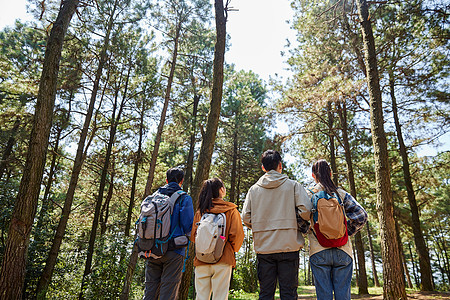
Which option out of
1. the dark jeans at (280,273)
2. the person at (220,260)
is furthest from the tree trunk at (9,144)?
the dark jeans at (280,273)

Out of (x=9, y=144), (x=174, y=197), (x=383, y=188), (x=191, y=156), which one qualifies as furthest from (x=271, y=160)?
(x=9, y=144)

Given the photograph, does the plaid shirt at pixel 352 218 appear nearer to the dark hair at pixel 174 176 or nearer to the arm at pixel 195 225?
the arm at pixel 195 225

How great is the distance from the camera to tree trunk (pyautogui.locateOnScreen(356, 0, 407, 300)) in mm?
5123

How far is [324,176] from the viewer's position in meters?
3.23

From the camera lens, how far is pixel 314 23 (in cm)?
926

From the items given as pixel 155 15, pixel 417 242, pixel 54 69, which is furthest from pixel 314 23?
pixel 417 242

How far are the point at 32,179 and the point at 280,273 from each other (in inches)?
197

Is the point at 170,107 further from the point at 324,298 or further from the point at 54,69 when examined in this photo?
the point at 324,298

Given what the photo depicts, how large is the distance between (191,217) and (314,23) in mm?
8445

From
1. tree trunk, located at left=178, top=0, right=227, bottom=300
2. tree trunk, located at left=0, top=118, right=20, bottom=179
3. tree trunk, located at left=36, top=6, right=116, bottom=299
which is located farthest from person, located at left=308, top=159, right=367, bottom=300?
tree trunk, located at left=0, top=118, right=20, bottom=179

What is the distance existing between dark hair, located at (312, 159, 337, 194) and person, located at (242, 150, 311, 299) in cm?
28

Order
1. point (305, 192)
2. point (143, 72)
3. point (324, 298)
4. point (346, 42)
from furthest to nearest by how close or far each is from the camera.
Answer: point (143, 72)
point (346, 42)
point (305, 192)
point (324, 298)

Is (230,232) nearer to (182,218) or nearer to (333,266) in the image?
(182,218)

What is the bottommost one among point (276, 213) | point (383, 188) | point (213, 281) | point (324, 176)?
point (213, 281)
